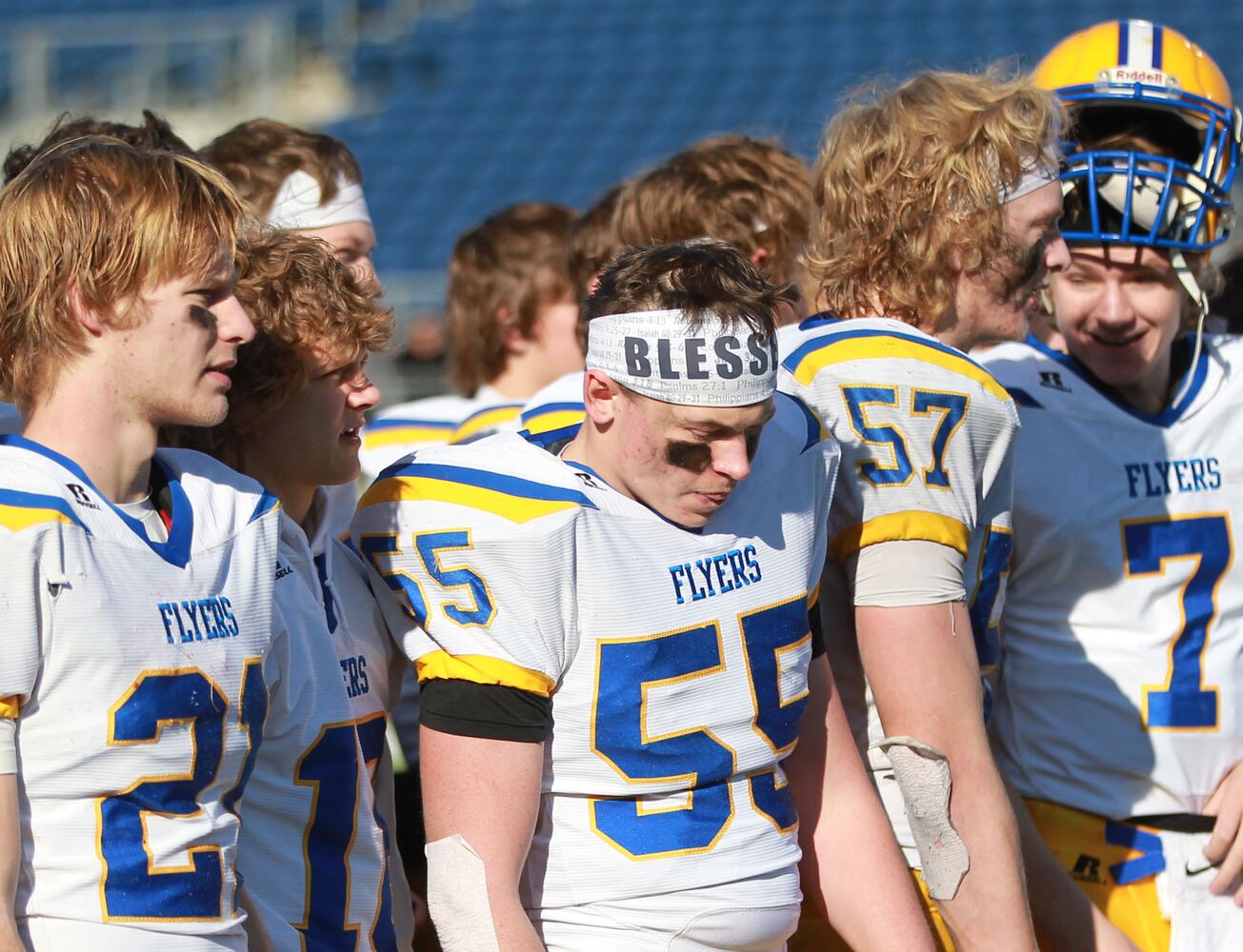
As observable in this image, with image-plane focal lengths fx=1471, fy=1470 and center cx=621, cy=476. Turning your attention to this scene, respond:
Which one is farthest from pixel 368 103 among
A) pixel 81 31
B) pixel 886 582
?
pixel 886 582

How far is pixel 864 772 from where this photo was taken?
6.54 ft

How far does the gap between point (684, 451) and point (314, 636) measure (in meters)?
0.50

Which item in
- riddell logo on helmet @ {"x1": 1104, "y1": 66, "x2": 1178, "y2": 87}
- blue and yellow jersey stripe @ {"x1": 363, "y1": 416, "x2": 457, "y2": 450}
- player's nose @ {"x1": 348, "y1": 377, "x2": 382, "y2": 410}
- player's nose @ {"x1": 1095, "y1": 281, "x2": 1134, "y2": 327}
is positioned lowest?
blue and yellow jersey stripe @ {"x1": 363, "y1": 416, "x2": 457, "y2": 450}

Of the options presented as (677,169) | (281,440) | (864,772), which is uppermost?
(677,169)

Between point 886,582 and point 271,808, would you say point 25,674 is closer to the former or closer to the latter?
point 271,808

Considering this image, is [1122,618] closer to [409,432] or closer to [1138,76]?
[1138,76]

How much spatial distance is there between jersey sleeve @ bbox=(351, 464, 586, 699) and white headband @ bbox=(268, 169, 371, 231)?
1.02 meters

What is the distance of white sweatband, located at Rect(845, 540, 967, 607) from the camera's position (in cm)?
189

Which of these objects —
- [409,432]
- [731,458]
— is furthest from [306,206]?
[731,458]

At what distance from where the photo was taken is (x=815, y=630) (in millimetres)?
1952

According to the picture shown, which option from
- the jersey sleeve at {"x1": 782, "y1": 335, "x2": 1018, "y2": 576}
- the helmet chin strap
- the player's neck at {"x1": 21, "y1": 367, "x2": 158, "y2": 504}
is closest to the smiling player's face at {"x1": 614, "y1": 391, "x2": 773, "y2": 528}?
the jersey sleeve at {"x1": 782, "y1": 335, "x2": 1018, "y2": 576}

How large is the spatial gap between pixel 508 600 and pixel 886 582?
0.53 m

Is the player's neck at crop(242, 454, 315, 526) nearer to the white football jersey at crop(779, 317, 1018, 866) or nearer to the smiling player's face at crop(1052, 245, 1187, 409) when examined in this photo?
the white football jersey at crop(779, 317, 1018, 866)

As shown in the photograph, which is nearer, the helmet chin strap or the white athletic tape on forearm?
the white athletic tape on forearm
